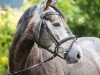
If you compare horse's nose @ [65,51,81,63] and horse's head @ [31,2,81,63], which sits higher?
horse's head @ [31,2,81,63]

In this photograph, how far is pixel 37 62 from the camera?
6195 mm

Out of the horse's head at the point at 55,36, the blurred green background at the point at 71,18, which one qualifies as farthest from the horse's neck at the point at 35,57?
the blurred green background at the point at 71,18

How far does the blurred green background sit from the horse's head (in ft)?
9.27

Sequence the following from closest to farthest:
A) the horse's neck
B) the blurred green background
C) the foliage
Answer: the horse's neck < the foliage < the blurred green background

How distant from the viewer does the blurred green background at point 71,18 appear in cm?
885

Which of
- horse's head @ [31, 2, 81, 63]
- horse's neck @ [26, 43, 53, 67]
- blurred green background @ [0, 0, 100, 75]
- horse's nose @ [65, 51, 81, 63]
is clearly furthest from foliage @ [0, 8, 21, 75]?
horse's nose @ [65, 51, 81, 63]

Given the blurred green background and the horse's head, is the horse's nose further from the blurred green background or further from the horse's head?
the blurred green background

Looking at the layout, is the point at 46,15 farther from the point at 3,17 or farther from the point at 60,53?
the point at 3,17

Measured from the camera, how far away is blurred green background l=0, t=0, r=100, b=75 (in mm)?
8852

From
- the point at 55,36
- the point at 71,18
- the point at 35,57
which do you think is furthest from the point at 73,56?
the point at 71,18

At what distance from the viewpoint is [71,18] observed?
1041cm

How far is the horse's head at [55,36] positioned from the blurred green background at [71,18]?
9.27ft

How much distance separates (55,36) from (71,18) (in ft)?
15.1

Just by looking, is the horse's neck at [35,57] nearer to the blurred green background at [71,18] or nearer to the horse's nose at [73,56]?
the horse's nose at [73,56]
